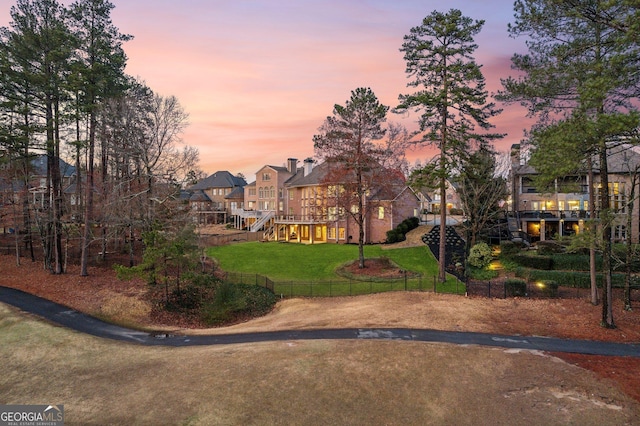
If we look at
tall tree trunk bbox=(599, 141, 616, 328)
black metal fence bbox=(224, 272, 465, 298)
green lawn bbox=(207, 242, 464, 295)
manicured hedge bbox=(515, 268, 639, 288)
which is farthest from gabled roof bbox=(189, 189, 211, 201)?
tall tree trunk bbox=(599, 141, 616, 328)

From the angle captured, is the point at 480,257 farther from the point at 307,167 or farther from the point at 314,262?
the point at 307,167

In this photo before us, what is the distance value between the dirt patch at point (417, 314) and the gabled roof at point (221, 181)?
54406mm

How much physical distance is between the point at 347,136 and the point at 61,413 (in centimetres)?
2720

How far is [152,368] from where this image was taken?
46.0 ft

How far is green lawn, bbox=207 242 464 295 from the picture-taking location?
27803 mm

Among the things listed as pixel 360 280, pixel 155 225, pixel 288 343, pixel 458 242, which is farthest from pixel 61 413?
pixel 458 242

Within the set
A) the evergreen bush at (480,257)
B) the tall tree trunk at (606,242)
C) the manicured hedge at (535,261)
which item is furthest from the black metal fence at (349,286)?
the tall tree trunk at (606,242)

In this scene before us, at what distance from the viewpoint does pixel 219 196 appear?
81938 mm

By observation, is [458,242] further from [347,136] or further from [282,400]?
[282,400]

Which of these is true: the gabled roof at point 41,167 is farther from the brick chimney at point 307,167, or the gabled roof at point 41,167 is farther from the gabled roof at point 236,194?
the brick chimney at point 307,167

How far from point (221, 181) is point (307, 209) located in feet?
120

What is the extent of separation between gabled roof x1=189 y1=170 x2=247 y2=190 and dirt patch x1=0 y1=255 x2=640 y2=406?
178ft

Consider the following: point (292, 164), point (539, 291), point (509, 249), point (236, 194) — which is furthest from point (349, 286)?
point (236, 194)

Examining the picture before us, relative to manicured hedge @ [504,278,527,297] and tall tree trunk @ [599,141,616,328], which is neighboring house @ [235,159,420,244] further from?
tall tree trunk @ [599,141,616,328]
